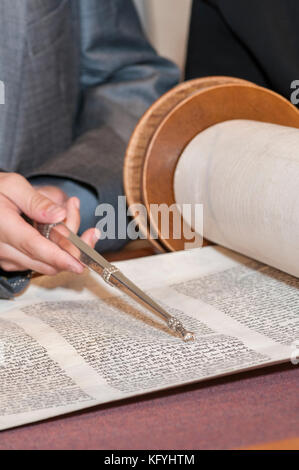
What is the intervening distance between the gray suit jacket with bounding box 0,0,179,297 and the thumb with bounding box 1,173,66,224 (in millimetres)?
139

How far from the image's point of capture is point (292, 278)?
490 mm

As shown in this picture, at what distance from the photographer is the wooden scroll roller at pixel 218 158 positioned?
46cm

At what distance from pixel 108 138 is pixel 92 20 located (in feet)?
0.79

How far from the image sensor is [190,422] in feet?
1.00

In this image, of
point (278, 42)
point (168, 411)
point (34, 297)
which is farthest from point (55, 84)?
point (168, 411)

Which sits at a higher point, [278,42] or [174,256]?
[278,42]

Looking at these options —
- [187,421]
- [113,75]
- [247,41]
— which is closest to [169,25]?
[113,75]

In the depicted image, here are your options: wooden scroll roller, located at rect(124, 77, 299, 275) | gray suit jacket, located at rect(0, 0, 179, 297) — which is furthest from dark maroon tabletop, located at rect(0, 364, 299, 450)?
gray suit jacket, located at rect(0, 0, 179, 297)

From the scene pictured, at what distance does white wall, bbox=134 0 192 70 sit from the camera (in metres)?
1.23

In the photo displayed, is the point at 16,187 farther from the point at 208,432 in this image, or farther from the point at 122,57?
the point at 122,57

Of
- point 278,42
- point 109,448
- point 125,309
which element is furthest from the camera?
point 278,42

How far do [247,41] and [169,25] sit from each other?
545 mm

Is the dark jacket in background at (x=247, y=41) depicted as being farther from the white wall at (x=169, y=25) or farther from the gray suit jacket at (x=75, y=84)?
the white wall at (x=169, y=25)

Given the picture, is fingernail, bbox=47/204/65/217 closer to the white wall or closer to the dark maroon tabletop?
the dark maroon tabletop
